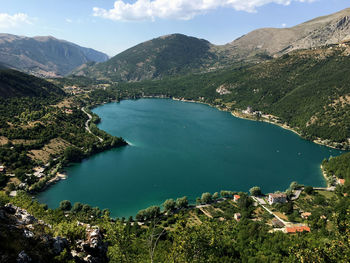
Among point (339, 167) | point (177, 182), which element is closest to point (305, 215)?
point (339, 167)

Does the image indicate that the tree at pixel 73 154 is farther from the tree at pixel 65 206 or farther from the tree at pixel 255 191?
the tree at pixel 255 191

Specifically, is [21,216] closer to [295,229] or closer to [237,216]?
[237,216]

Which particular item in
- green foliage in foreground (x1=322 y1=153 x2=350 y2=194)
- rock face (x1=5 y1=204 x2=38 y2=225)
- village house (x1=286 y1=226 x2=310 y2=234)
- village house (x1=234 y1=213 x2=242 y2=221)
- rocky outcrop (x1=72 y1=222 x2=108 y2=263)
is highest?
rock face (x1=5 y1=204 x2=38 y2=225)

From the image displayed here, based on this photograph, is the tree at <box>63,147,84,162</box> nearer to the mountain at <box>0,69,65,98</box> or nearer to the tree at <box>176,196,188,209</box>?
the tree at <box>176,196,188,209</box>

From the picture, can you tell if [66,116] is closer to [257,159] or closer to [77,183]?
[77,183]

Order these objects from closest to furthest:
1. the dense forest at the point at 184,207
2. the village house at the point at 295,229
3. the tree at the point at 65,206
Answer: the dense forest at the point at 184,207, the village house at the point at 295,229, the tree at the point at 65,206

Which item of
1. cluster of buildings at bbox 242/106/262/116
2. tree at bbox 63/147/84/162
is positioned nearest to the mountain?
tree at bbox 63/147/84/162

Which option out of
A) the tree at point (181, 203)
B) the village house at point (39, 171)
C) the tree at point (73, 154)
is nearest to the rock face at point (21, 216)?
the tree at point (181, 203)
